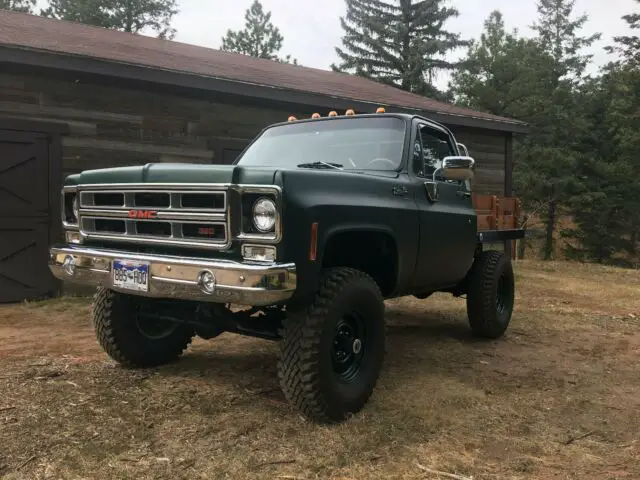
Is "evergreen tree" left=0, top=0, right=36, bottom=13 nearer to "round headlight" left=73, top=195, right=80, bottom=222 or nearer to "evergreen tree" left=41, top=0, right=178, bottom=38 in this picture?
"evergreen tree" left=41, top=0, right=178, bottom=38

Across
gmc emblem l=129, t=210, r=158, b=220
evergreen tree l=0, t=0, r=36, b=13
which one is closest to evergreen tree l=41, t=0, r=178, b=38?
evergreen tree l=0, t=0, r=36, b=13

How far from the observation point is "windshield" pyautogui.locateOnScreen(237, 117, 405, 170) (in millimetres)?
4488

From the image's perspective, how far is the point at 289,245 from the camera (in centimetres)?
311

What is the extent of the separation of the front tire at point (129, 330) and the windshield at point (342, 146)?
1498 mm

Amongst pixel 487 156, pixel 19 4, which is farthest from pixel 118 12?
pixel 487 156

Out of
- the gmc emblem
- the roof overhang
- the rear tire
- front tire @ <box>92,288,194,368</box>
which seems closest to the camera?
the gmc emblem

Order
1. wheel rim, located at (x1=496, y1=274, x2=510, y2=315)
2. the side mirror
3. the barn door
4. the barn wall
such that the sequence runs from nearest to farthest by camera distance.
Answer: the side mirror
wheel rim, located at (x1=496, y1=274, x2=510, y2=315)
the barn door
the barn wall

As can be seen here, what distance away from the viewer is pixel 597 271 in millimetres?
13781

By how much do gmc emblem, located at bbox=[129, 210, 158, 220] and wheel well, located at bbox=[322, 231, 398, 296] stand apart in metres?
1.09

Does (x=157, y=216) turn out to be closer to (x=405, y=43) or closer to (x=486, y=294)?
(x=486, y=294)

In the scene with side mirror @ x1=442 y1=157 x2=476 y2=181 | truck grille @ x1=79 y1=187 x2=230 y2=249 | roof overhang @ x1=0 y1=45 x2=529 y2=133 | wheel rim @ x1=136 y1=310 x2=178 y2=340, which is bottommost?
wheel rim @ x1=136 y1=310 x2=178 y2=340

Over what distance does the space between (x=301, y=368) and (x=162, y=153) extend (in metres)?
6.59

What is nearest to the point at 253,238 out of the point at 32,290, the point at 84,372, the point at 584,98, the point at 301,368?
the point at 301,368

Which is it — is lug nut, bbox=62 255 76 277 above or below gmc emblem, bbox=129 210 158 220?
below
